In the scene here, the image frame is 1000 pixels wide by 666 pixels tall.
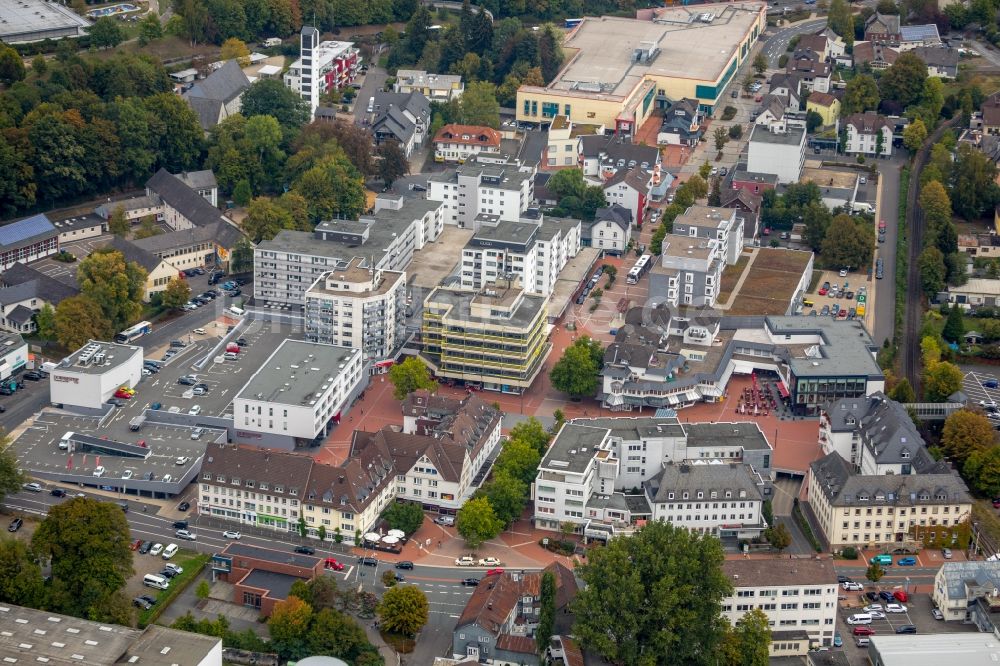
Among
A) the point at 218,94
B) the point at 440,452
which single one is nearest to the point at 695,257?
the point at 440,452

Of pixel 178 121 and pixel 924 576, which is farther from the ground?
pixel 178 121

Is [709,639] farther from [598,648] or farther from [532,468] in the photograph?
[532,468]

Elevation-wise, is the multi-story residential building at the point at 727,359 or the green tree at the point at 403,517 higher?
the multi-story residential building at the point at 727,359

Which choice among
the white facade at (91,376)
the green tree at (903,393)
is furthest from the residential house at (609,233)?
the white facade at (91,376)

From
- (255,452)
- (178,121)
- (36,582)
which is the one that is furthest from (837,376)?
(178,121)

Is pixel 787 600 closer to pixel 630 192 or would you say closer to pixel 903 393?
pixel 903 393

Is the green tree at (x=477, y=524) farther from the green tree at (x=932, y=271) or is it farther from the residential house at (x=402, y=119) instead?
the residential house at (x=402, y=119)

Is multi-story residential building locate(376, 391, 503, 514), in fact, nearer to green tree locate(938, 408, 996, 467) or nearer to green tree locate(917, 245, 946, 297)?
green tree locate(938, 408, 996, 467)
